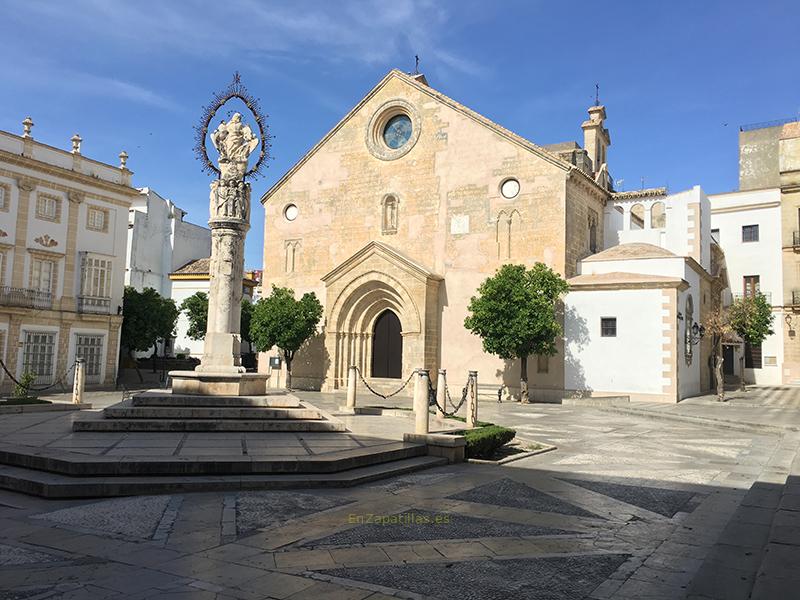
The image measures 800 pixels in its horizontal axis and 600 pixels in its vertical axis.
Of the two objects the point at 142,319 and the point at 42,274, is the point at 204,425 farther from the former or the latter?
the point at 142,319

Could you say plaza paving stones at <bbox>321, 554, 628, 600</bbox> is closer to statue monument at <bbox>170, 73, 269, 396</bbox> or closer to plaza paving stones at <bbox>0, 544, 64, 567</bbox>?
plaza paving stones at <bbox>0, 544, 64, 567</bbox>

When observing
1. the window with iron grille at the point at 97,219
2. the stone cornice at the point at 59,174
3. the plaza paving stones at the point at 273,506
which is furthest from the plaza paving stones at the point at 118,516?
the window with iron grille at the point at 97,219

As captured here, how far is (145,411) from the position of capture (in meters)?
11.6

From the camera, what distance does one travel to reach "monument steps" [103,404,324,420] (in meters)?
11.5

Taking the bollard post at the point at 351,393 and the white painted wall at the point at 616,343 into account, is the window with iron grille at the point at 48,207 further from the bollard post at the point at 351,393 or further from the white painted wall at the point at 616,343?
the white painted wall at the point at 616,343

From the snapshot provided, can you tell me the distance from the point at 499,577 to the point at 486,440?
636 cm

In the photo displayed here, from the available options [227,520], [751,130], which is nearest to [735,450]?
[227,520]

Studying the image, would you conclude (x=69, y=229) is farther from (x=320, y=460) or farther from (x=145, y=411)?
(x=320, y=460)

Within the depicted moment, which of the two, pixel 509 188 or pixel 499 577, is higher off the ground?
pixel 509 188

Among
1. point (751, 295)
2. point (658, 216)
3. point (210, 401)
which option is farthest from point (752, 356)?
point (210, 401)

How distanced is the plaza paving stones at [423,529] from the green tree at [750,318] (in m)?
24.3

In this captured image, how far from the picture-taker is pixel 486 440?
11.3 metres

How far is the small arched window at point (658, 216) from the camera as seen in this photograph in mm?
28652

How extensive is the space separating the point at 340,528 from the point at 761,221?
120ft
